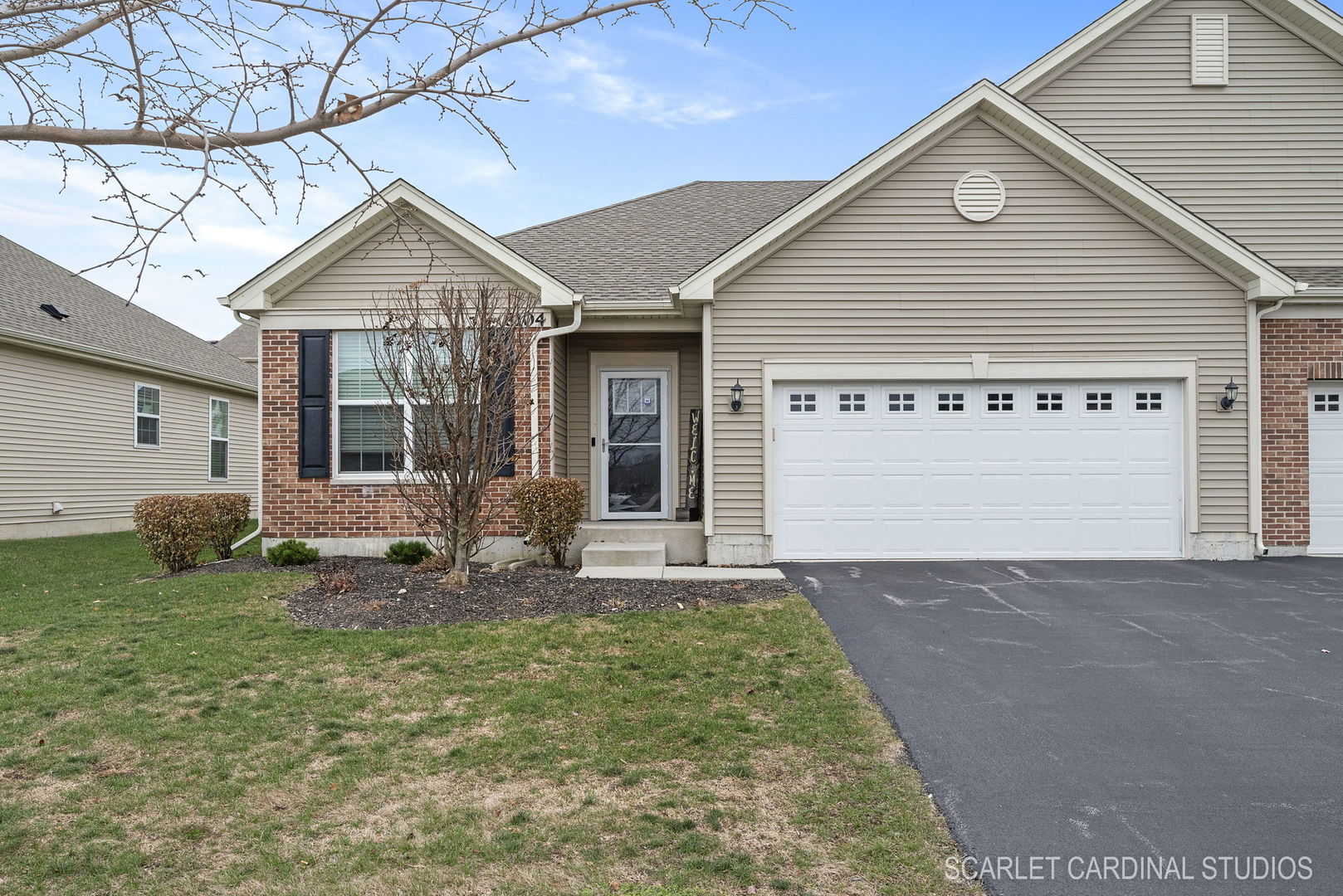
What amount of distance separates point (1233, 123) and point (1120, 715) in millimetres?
10021

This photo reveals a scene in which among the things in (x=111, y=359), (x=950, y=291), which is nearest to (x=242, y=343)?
(x=111, y=359)

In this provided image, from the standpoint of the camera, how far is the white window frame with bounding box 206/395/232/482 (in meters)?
18.4

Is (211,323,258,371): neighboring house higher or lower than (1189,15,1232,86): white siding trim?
lower

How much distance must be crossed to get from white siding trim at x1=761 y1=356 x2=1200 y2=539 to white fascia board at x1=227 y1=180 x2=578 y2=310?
2.71 meters

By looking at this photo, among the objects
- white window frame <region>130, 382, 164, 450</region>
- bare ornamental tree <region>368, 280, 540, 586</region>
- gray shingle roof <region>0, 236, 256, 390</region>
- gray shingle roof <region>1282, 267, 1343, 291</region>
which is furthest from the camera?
white window frame <region>130, 382, 164, 450</region>

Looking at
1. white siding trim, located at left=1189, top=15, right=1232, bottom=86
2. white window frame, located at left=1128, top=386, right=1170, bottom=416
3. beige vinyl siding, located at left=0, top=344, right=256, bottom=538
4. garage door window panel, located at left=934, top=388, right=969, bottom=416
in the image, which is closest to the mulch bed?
garage door window panel, located at left=934, top=388, right=969, bottom=416

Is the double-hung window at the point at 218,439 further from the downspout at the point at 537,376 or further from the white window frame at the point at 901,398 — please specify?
the white window frame at the point at 901,398

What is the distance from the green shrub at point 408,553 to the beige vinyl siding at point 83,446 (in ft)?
27.1

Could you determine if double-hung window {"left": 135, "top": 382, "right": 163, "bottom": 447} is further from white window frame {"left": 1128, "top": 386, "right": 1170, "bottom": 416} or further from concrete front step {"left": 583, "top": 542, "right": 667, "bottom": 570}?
white window frame {"left": 1128, "top": 386, "right": 1170, "bottom": 416}

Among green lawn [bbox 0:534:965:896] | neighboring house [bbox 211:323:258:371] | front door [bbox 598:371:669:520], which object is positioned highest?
neighboring house [bbox 211:323:258:371]

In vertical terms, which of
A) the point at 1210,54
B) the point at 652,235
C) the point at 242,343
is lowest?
the point at 652,235

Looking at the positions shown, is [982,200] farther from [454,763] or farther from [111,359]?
[111,359]

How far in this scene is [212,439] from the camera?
18.6 meters

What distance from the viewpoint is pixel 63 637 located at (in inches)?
245
